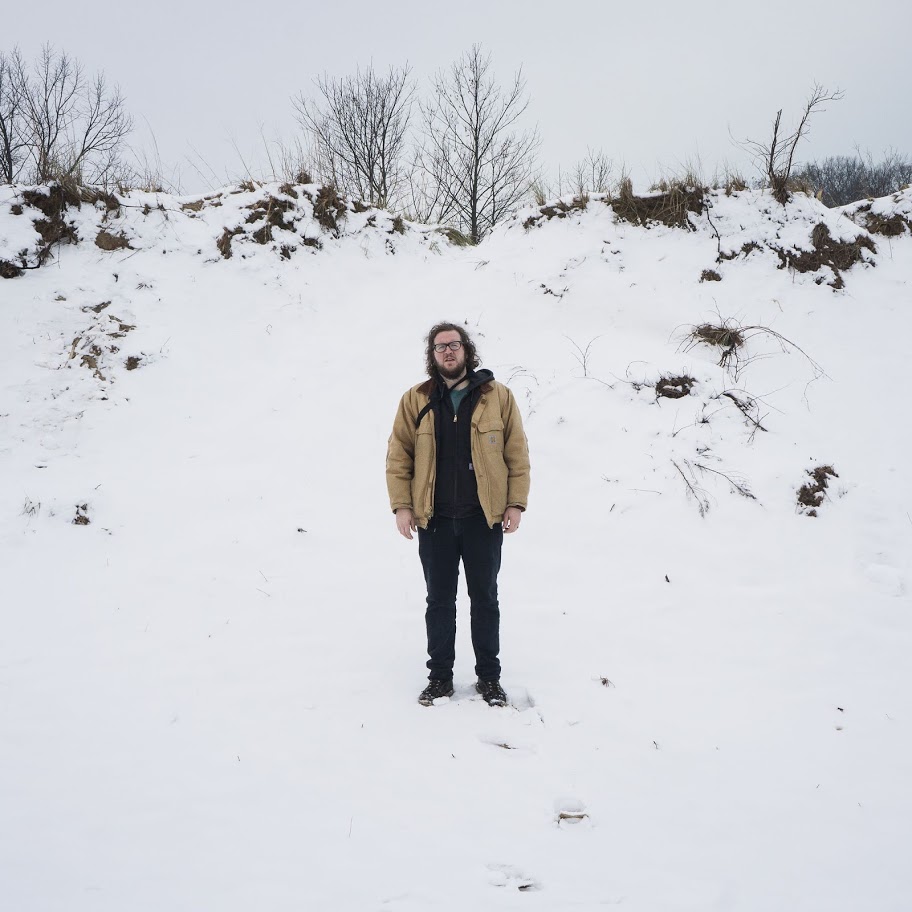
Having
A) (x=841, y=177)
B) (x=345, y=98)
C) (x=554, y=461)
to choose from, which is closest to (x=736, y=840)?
(x=554, y=461)

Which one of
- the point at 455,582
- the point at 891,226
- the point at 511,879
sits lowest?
the point at 511,879

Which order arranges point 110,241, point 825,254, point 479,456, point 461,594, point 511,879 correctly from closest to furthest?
point 511,879
point 479,456
point 461,594
point 825,254
point 110,241

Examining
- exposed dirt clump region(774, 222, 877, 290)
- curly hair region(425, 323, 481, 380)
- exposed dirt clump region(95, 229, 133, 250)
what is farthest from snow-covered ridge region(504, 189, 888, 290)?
exposed dirt clump region(95, 229, 133, 250)

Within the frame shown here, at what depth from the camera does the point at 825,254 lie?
8.25 meters

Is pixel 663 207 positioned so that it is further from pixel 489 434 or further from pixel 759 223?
pixel 489 434

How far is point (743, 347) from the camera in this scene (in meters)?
7.35

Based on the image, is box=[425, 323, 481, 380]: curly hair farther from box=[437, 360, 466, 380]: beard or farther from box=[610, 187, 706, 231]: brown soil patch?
box=[610, 187, 706, 231]: brown soil patch

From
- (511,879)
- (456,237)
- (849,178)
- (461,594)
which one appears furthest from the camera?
(849,178)

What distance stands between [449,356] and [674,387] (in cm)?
399

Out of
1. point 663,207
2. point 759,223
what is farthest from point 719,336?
point 663,207

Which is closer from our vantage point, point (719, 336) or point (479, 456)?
point (479, 456)

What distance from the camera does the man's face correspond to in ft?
11.2

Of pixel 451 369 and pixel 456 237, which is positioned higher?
pixel 456 237

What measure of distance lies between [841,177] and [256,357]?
49233 mm
